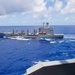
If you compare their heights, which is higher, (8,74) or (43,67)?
(43,67)

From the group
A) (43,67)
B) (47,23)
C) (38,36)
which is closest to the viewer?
(43,67)

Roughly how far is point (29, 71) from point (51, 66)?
30.8 inches

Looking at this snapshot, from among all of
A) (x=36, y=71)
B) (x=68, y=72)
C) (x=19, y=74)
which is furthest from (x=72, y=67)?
(x=19, y=74)

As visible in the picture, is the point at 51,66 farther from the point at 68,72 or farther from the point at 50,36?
the point at 50,36

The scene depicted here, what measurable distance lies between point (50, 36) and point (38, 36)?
6761 millimetres

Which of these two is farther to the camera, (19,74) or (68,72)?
(19,74)

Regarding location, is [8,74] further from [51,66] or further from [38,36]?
[38,36]

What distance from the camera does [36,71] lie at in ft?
22.6

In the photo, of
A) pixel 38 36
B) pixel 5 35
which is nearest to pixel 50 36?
pixel 38 36

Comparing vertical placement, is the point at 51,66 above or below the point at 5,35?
above

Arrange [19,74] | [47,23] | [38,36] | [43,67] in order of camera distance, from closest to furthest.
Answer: [43,67]
[19,74]
[38,36]
[47,23]

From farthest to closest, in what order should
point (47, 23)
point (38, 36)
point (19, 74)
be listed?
point (47, 23), point (38, 36), point (19, 74)

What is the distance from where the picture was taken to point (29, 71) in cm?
700

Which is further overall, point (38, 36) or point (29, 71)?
point (38, 36)
